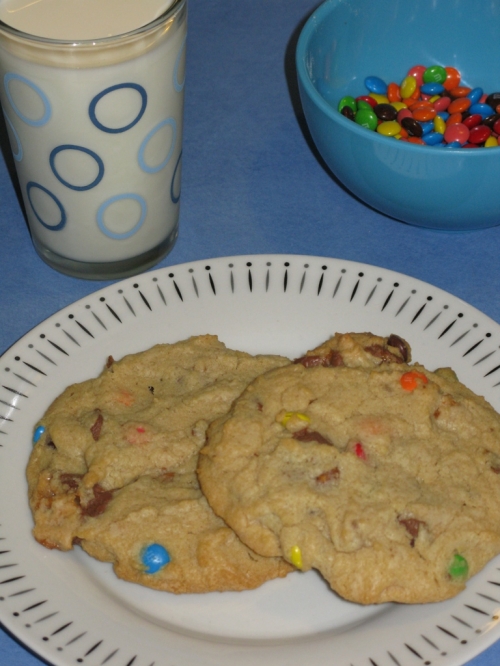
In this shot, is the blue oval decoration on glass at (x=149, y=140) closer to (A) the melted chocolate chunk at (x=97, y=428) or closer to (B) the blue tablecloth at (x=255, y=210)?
(B) the blue tablecloth at (x=255, y=210)

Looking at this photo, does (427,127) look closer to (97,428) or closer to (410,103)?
(410,103)

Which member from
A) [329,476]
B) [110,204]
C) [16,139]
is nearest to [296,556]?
[329,476]

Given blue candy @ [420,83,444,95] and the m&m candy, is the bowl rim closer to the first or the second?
the m&m candy

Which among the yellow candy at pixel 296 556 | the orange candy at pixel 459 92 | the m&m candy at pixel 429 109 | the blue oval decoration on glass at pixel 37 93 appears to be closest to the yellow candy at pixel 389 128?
the m&m candy at pixel 429 109

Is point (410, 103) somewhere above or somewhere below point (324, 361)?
above

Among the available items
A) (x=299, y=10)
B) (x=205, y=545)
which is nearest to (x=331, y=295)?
(x=205, y=545)

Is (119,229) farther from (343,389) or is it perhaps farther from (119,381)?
(343,389)
